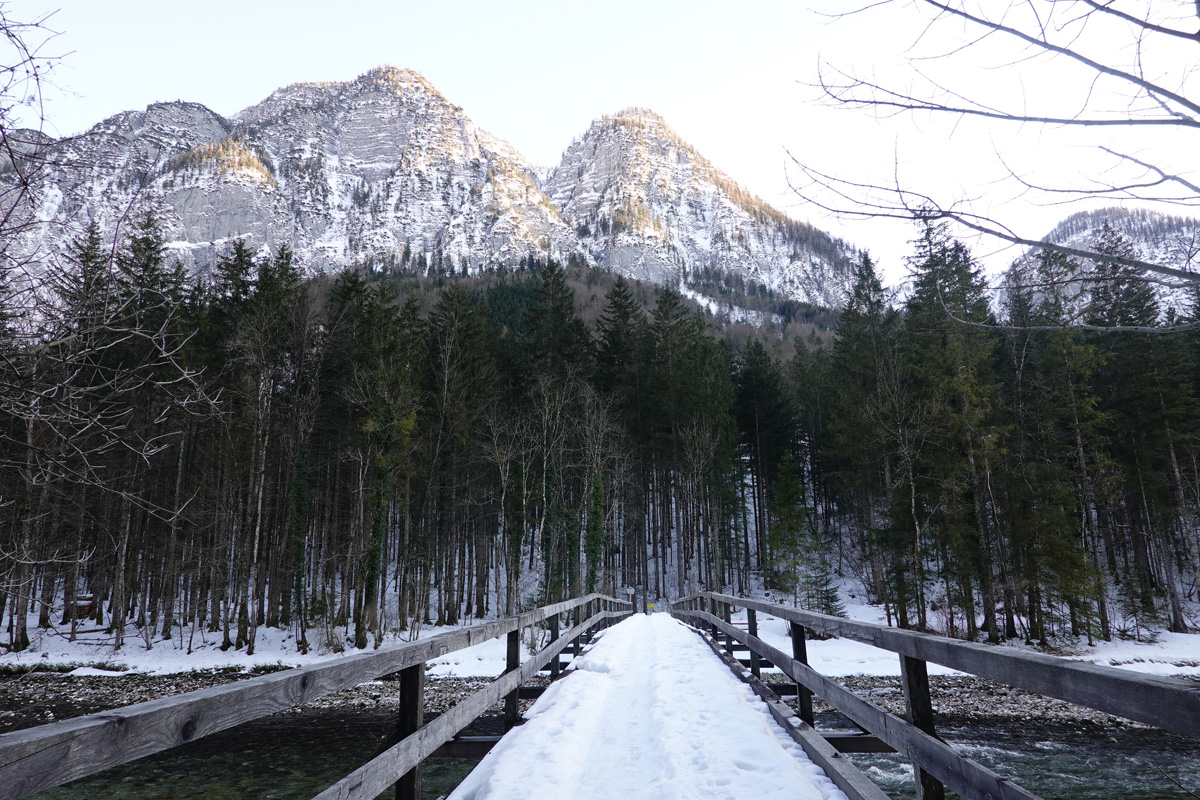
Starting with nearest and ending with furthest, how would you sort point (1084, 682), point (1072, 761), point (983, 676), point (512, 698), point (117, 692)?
1. point (1084, 682)
2. point (983, 676)
3. point (512, 698)
4. point (1072, 761)
5. point (117, 692)

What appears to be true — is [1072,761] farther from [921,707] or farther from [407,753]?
[407,753]

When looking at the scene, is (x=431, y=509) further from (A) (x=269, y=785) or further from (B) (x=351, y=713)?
(A) (x=269, y=785)

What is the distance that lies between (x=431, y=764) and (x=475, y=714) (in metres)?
6.93

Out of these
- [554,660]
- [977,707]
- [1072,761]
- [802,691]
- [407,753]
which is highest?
[407,753]

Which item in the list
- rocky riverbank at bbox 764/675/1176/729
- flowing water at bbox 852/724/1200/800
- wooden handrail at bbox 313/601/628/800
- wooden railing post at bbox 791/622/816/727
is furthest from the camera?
rocky riverbank at bbox 764/675/1176/729

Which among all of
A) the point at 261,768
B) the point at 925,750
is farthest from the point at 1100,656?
the point at 261,768

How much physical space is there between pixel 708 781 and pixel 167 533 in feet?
85.9

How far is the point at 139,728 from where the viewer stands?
1.37 m

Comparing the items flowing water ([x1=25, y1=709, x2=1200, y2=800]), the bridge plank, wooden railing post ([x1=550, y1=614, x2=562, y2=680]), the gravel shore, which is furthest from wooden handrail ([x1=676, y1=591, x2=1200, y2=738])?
the gravel shore

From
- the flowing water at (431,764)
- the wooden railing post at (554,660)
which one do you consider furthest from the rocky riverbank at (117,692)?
the wooden railing post at (554,660)

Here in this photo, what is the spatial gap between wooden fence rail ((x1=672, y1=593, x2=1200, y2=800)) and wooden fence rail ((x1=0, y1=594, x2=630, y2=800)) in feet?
7.08

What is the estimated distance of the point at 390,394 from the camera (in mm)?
21172

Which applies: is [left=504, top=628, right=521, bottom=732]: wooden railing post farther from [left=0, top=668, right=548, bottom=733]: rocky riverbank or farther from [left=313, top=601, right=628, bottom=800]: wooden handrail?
[left=0, top=668, right=548, bottom=733]: rocky riverbank

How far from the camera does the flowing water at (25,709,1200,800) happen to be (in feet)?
26.8
